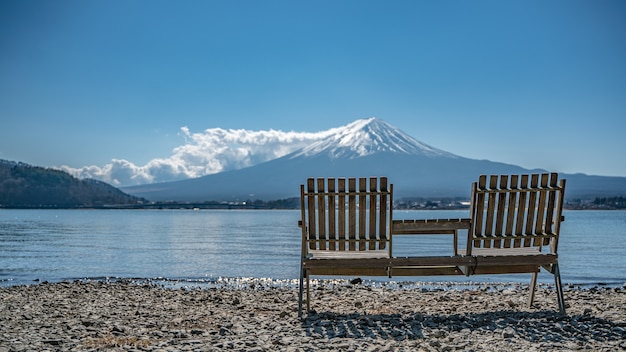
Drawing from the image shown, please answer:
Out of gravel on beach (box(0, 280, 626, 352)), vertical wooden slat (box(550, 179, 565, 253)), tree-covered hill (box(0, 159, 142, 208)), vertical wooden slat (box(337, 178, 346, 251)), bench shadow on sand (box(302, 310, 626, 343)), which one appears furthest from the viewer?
tree-covered hill (box(0, 159, 142, 208))

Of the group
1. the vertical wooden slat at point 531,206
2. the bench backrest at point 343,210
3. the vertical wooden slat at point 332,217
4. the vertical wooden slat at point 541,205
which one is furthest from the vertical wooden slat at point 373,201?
the vertical wooden slat at point 541,205

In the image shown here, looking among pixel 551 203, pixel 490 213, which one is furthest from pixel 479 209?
pixel 551 203

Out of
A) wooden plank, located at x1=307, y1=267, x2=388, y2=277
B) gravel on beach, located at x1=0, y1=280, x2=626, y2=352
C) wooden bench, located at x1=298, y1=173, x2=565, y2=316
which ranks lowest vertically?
gravel on beach, located at x1=0, y1=280, x2=626, y2=352

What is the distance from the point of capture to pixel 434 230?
7.70m

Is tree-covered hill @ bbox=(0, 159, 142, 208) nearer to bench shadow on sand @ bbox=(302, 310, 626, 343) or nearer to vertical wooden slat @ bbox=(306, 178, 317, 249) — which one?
vertical wooden slat @ bbox=(306, 178, 317, 249)

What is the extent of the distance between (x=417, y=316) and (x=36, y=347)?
444 centimetres

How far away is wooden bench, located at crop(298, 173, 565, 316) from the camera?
7.13 m

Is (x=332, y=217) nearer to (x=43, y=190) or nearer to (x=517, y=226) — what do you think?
(x=517, y=226)

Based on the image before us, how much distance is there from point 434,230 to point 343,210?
59.3 inches

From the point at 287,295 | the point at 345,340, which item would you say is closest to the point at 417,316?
the point at 345,340

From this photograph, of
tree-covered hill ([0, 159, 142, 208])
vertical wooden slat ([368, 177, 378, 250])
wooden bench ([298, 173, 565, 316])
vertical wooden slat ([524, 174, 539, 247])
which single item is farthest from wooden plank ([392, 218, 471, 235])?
tree-covered hill ([0, 159, 142, 208])

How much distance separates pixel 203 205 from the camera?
160500mm

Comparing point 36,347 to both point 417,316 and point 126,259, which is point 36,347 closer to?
point 417,316

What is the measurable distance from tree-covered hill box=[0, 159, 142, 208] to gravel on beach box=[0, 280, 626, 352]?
166333 millimetres
